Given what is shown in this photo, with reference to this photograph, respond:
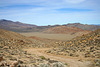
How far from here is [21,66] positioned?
6996 mm

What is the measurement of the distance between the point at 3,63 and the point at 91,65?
6.15 meters

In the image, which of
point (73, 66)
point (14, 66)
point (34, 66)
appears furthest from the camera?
point (73, 66)

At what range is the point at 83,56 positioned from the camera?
11.6 metres

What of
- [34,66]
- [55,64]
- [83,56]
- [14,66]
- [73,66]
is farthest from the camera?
[83,56]

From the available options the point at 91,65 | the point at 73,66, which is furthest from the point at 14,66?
the point at 91,65

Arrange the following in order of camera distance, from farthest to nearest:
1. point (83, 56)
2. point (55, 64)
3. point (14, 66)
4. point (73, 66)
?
1. point (83, 56)
2. point (73, 66)
3. point (55, 64)
4. point (14, 66)

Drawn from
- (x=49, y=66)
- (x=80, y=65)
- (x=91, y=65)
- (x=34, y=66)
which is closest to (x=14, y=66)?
(x=34, y=66)

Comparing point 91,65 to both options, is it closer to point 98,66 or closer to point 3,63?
point 98,66

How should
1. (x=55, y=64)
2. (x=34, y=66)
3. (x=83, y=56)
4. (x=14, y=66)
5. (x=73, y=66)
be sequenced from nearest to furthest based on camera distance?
(x=14, y=66) → (x=34, y=66) → (x=55, y=64) → (x=73, y=66) → (x=83, y=56)

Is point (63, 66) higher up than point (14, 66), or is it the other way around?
point (14, 66)

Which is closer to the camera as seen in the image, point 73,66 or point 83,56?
point 73,66

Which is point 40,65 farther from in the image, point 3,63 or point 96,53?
point 96,53

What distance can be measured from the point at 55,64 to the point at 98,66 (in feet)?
10.1

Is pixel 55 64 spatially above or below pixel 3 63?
below
